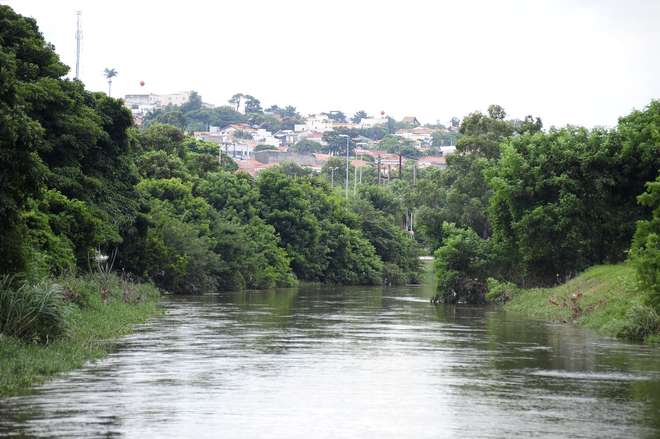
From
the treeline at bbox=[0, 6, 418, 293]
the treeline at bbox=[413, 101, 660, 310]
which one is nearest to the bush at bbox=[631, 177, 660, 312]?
the treeline at bbox=[413, 101, 660, 310]

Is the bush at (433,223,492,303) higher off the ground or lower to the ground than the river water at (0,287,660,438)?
higher

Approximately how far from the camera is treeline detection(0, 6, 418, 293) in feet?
79.6

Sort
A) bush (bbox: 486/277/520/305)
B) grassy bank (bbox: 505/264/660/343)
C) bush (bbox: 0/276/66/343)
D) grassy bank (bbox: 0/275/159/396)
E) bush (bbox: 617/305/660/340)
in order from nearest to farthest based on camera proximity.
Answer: grassy bank (bbox: 0/275/159/396), bush (bbox: 0/276/66/343), bush (bbox: 617/305/660/340), grassy bank (bbox: 505/264/660/343), bush (bbox: 486/277/520/305)

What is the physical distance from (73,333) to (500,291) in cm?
2888

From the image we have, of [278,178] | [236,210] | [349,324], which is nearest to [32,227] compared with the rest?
[349,324]

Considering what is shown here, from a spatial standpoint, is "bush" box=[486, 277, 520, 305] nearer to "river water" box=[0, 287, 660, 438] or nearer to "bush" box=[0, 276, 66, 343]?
"river water" box=[0, 287, 660, 438]

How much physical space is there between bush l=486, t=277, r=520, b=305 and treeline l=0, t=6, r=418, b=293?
15691mm

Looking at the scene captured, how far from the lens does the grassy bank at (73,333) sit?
19094 millimetres

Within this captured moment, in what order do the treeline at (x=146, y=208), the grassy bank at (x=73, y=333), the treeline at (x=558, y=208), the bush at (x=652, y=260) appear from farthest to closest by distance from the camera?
the treeline at (x=558, y=208) < the bush at (x=652, y=260) < the treeline at (x=146, y=208) < the grassy bank at (x=73, y=333)

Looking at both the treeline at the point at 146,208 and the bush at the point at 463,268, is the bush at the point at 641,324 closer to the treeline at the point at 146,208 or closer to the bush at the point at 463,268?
the treeline at the point at 146,208

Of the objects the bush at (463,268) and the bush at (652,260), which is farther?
the bush at (463,268)

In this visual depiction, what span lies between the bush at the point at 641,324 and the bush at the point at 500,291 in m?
19.9

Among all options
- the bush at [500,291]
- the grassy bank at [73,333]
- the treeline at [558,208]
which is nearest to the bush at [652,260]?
the treeline at [558,208]

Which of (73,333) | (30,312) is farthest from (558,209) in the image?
(30,312)
